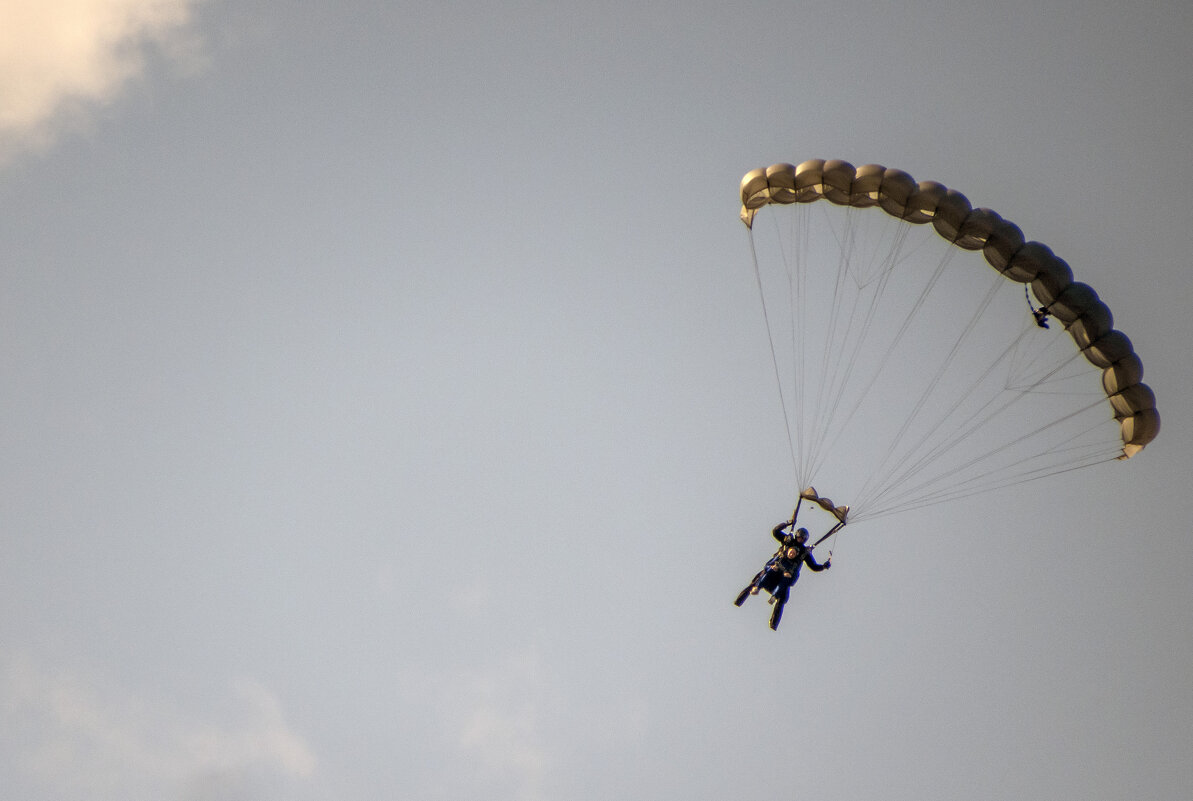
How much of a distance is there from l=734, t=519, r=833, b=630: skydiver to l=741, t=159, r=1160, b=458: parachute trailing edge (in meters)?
6.73

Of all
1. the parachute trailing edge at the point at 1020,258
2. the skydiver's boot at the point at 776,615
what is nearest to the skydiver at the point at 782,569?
the skydiver's boot at the point at 776,615

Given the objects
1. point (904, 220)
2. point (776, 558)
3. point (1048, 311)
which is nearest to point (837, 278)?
point (904, 220)

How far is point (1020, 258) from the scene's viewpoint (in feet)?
77.1

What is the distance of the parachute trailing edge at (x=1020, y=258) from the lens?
23.4 m

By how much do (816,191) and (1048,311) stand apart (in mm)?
5291

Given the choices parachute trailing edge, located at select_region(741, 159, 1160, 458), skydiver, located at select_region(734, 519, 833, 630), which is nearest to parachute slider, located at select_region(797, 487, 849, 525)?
skydiver, located at select_region(734, 519, 833, 630)

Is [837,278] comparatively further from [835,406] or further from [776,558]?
[776,558]

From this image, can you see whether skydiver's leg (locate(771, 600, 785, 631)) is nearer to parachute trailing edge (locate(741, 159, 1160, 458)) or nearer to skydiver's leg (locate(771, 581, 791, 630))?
skydiver's leg (locate(771, 581, 791, 630))

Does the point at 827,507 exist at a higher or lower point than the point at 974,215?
lower

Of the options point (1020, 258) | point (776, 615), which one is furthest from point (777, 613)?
point (1020, 258)

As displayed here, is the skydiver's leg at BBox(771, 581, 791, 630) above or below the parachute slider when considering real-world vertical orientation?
below

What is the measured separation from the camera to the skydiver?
24.5 m

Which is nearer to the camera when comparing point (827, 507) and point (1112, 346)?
point (1112, 346)

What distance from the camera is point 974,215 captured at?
2366cm
